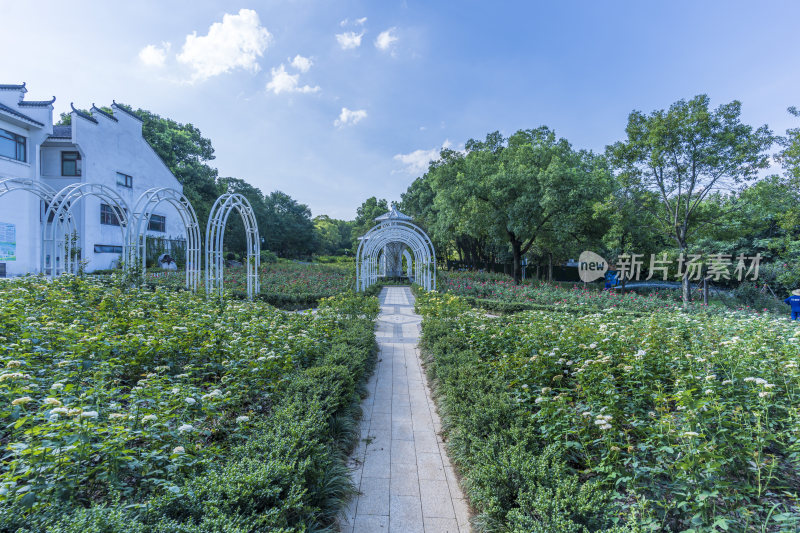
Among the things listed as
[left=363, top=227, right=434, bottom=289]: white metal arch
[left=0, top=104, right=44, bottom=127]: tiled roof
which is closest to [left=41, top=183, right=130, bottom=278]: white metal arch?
[left=363, top=227, right=434, bottom=289]: white metal arch

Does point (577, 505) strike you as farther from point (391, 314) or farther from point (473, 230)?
point (473, 230)

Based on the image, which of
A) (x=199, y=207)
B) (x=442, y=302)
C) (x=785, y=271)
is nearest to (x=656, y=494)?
(x=442, y=302)

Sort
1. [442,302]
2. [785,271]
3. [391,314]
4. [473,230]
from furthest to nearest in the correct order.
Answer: [473,230], [785,271], [391,314], [442,302]

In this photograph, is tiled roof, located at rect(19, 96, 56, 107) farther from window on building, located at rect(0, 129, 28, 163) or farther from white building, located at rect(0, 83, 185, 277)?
window on building, located at rect(0, 129, 28, 163)

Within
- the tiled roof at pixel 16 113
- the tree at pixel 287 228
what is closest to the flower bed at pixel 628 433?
the tiled roof at pixel 16 113

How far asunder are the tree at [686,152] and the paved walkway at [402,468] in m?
14.2

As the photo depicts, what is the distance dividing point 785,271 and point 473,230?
1365 centimetres

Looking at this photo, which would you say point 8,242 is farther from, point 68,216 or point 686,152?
point 686,152

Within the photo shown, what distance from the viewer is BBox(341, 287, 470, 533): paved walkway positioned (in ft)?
7.74

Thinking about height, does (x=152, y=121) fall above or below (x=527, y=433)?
above

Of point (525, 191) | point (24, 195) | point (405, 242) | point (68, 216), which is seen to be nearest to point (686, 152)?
point (525, 191)

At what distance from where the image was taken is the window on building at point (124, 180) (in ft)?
65.7

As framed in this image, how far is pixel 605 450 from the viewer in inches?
89.8

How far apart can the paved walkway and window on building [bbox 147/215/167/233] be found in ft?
82.4
